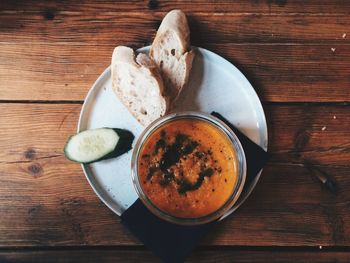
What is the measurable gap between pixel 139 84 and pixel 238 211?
510 mm

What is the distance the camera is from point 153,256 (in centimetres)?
156

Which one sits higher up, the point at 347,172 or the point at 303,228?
the point at 347,172

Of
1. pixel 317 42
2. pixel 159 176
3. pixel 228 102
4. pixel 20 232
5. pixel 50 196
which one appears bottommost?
pixel 20 232

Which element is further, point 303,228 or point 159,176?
point 303,228

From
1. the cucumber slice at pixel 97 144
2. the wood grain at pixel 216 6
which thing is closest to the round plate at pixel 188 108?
the cucumber slice at pixel 97 144

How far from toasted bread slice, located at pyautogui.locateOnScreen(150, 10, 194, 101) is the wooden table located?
0.08 meters

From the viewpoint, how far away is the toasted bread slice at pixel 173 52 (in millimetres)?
1475

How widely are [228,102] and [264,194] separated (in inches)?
12.5

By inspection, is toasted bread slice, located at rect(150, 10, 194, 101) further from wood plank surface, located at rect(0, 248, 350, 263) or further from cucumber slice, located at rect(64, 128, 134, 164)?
wood plank surface, located at rect(0, 248, 350, 263)

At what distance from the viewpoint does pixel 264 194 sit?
156 centimetres

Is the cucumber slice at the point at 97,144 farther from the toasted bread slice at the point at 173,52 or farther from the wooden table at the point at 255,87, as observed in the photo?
the toasted bread slice at the point at 173,52

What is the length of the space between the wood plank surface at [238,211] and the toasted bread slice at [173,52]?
304 mm

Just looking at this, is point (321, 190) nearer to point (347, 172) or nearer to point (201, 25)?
point (347, 172)

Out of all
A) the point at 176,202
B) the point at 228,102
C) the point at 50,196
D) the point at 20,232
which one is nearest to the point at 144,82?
the point at 228,102
